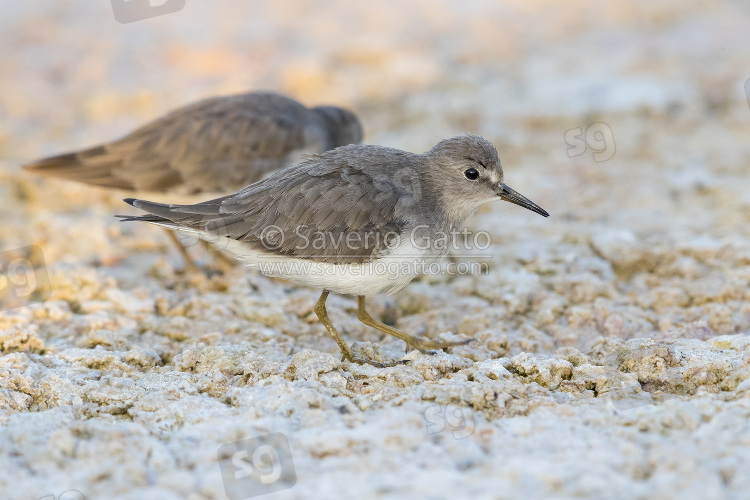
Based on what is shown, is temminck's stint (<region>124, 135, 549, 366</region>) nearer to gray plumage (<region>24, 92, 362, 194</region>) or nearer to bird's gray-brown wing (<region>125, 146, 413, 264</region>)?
bird's gray-brown wing (<region>125, 146, 413, 264</region>)

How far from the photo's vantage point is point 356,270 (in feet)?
14.1

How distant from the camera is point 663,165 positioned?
22.8 feet

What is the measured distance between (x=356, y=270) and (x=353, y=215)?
34cm

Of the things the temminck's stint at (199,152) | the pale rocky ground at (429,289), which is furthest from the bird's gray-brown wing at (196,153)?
the pale rocky ground at (429,289)

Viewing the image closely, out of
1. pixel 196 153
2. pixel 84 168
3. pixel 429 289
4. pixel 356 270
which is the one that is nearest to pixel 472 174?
pixel 356 270

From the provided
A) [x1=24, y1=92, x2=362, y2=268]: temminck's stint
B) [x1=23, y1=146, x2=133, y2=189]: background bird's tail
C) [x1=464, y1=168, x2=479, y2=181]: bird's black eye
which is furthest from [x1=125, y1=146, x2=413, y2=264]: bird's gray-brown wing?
[x1=23, y1=146, x2=133, y2=189]: background bird's tail

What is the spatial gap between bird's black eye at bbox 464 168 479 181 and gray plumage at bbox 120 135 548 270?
0.02 m

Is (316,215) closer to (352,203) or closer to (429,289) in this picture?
(352,203)

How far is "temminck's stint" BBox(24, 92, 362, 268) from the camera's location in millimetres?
5984

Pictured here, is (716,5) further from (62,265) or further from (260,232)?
(62,265)

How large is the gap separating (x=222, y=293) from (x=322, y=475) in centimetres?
265

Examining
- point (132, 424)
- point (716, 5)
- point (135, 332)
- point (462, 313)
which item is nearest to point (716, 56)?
point (716, 5)

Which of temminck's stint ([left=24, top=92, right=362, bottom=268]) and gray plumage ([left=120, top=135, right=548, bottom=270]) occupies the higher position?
temminck's stint ([left=24, top=92, right=362, bottom=268])

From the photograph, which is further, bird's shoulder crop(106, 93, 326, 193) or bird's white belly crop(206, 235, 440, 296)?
bird's shoulder crop(106, 93, 326, 193)
